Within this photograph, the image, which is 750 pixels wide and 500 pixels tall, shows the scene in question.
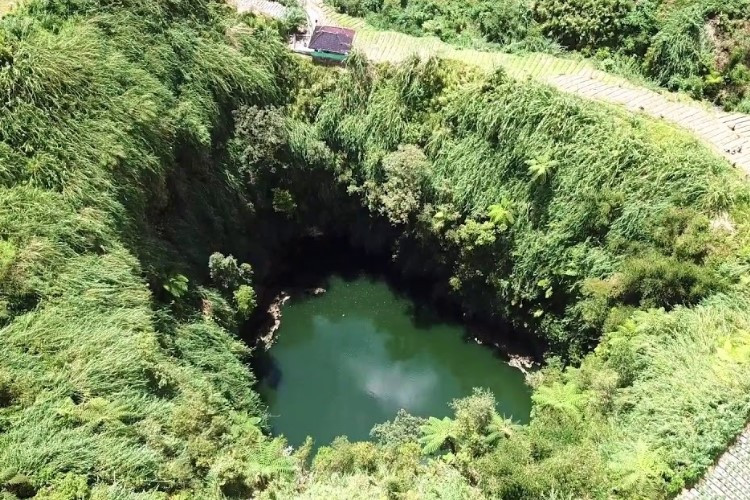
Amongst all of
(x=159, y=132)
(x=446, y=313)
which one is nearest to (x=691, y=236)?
(x=446, y=313)

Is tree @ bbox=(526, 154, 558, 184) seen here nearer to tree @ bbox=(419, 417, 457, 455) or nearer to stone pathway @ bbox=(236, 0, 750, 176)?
stone pathway @ bbox=(236, 0, 750, 176)

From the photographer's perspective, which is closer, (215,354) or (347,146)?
(215,354)

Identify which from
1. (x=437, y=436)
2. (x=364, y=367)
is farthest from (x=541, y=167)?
(x=364, y=367)

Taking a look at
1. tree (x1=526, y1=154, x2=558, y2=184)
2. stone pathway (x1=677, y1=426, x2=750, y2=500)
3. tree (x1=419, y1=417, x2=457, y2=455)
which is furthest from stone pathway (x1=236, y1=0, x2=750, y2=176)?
tree (x1=419, y1=417, x2=457, y2=455)

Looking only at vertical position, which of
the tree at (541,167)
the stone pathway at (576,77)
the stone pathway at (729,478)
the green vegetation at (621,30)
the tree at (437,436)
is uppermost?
the green vegetation at (621,30)

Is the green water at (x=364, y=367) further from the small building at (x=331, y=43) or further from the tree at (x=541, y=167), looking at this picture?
the small building at (x=331, y=43)

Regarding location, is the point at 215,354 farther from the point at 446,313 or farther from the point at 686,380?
the point at 686,380

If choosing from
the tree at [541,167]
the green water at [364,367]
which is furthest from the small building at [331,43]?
the green water at [364,367]
